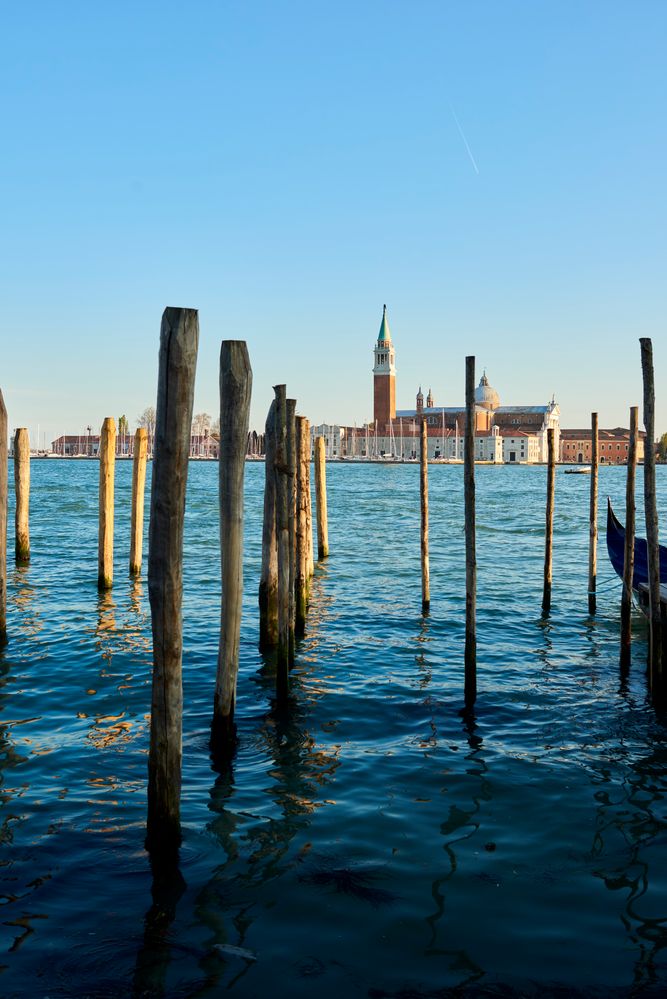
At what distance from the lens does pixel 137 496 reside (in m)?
11.6

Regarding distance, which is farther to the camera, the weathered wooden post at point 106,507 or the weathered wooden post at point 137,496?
the weathered wooden post at point 137,496

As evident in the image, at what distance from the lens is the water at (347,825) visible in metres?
3.08

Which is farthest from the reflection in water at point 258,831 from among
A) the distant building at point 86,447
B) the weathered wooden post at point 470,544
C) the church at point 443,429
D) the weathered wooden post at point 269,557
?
the distant building at point 86,447

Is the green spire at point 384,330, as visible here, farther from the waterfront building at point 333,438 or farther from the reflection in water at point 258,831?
the reflection in water at point 258,831

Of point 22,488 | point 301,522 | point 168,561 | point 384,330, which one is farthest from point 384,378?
point 168,561

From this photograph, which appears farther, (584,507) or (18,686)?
(584,507)

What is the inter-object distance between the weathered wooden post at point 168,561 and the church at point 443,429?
109m

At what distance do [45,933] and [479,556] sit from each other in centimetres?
1385

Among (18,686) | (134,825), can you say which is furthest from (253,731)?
(18,686)

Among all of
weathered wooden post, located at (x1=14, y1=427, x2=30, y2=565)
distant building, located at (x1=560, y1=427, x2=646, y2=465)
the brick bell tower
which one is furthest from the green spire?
weathered wooden post, located at (x1=14, y1=427, x2=30, y2=565)

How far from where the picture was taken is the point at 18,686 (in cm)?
670

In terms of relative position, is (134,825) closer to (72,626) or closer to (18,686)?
(18,686)

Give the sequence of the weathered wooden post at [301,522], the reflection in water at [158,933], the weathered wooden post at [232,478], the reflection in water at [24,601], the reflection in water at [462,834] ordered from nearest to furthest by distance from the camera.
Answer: the reflection in water at [158,933] → the reflection in water at [462,834] → the weathered wooden post at [232,478] → the weathered wooden post at [301,522] → the reflection in water at [24,601]

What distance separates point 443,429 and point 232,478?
369 ft
